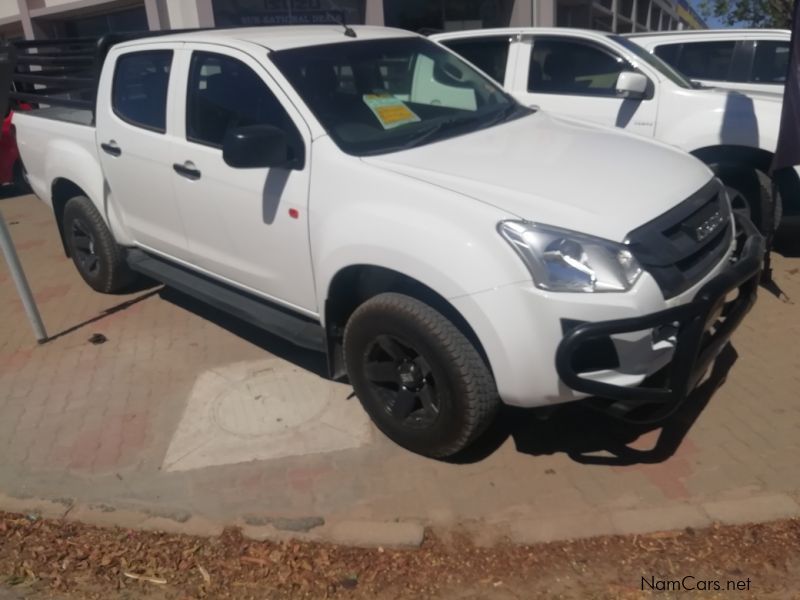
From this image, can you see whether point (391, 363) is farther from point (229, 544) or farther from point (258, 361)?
point (258, 361)

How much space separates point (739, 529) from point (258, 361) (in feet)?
9.46

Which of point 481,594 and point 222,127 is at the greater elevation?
point 222,127

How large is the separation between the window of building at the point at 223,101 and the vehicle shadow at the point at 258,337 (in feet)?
4.66

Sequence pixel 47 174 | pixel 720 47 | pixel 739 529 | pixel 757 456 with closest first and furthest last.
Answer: pixel 739 529, pixel 757 456, pixel 47 174, pixel 720 47

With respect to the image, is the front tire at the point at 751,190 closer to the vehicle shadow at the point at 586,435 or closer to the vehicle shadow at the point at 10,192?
the vehicle shadow at the point at 586,435

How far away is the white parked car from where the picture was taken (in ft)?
18.0

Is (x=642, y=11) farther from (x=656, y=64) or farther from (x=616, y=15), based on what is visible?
(x=656, y=64)

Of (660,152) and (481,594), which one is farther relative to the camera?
(660,152)

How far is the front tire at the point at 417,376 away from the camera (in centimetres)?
300

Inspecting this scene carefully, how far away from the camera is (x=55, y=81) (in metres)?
6.18

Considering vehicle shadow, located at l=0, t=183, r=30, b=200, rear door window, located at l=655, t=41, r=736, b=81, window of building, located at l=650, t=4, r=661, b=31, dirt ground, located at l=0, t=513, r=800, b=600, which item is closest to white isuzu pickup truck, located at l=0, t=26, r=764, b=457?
dirt ground, located at l=0, t=513, r=800, b=600

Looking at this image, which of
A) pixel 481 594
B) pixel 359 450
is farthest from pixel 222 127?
pixel 481 594

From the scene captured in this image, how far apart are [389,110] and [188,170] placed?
124cm

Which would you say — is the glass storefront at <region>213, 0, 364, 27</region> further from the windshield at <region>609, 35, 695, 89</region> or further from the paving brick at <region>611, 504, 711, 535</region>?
the paving brick at <region>611, 504, 711, 535</region>
